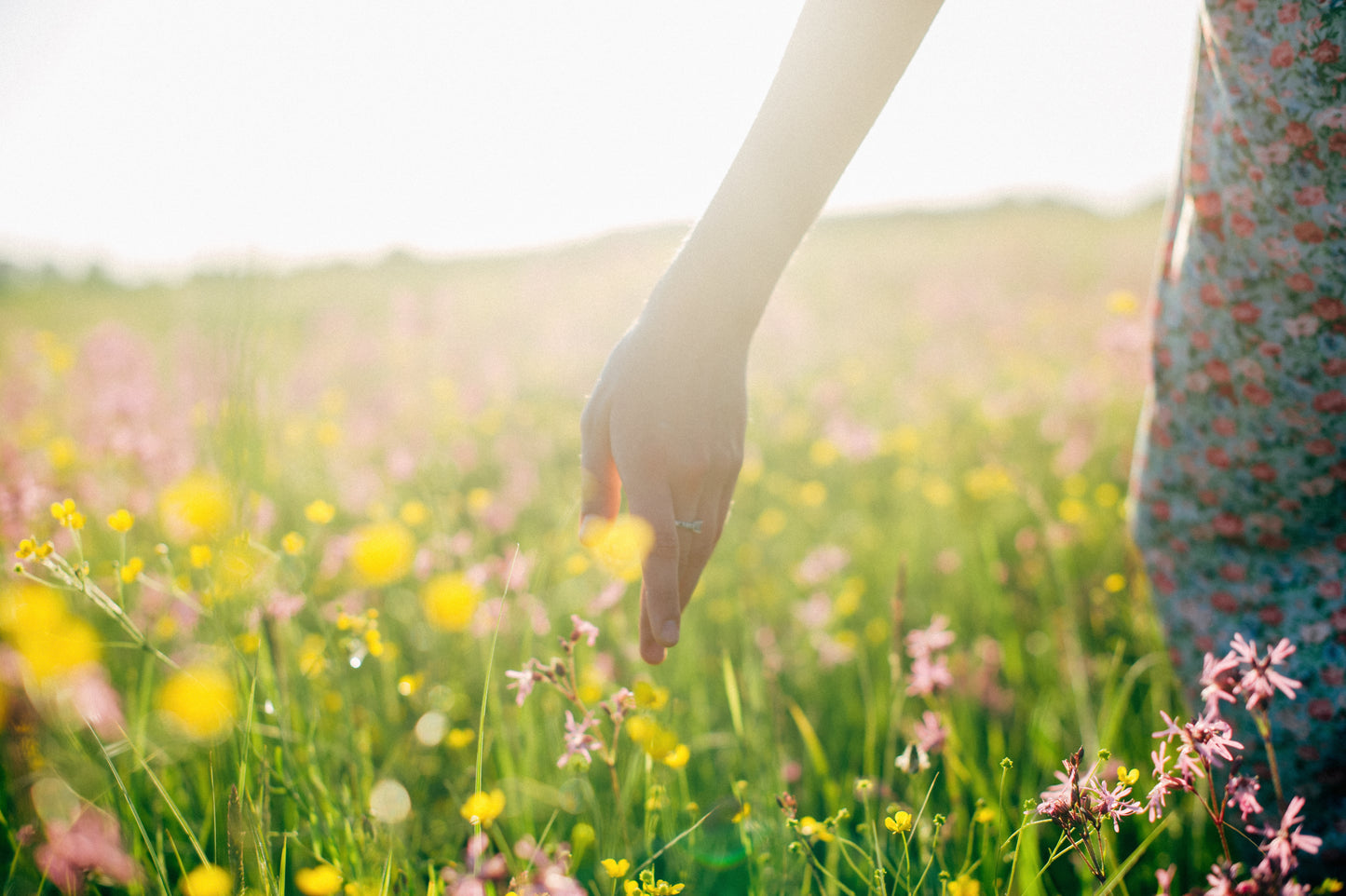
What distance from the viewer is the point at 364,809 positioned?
117 cm

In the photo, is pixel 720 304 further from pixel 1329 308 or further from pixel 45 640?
pixel 45 640

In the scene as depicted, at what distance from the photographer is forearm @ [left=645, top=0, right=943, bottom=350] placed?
1016mm

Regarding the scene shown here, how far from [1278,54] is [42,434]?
4343 millimetres

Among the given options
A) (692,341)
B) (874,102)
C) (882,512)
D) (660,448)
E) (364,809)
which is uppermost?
(874,102)

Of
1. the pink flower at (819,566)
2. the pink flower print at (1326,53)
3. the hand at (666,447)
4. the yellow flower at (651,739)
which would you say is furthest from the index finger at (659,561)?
the pink flower at (819,566)

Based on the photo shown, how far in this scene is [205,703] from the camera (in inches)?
45.4

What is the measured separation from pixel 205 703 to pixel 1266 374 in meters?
1.74

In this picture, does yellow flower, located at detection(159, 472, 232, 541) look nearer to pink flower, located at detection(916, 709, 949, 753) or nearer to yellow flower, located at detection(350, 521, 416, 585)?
yellow flower, located at detection(350, 521, 416, 585)

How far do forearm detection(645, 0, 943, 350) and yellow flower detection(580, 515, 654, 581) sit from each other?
0.29 meters

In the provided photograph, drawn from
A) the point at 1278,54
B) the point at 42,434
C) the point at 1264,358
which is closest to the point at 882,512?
the point at 1264,358

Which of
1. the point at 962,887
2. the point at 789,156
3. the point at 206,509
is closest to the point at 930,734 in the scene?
the point at 962,887

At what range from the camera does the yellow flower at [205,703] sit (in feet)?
3.68

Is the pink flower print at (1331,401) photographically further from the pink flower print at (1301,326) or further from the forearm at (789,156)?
the forearm at (789,156)

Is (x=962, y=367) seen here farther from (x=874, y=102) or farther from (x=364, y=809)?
(x=364, y=809)
